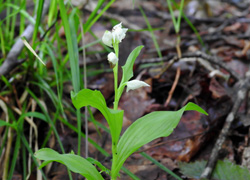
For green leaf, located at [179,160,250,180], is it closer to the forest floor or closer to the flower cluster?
the forest floor

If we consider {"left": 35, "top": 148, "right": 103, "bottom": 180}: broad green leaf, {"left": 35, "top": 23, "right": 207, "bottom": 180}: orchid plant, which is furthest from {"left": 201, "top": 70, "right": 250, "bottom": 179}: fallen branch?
{"left": 35, "top": 148, "right": 103, "bottom": 180}: broad green leaf

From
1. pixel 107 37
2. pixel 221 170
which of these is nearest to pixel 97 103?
pixel 107 37

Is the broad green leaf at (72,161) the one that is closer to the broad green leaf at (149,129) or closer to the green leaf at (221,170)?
the broad green leaf at (149,129)

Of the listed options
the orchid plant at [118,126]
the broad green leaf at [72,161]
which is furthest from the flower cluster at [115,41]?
the broad green leaf at [72,161]

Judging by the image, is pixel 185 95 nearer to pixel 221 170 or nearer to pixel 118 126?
pixel 221 170

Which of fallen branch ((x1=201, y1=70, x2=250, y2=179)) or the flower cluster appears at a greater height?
the flower cluster
